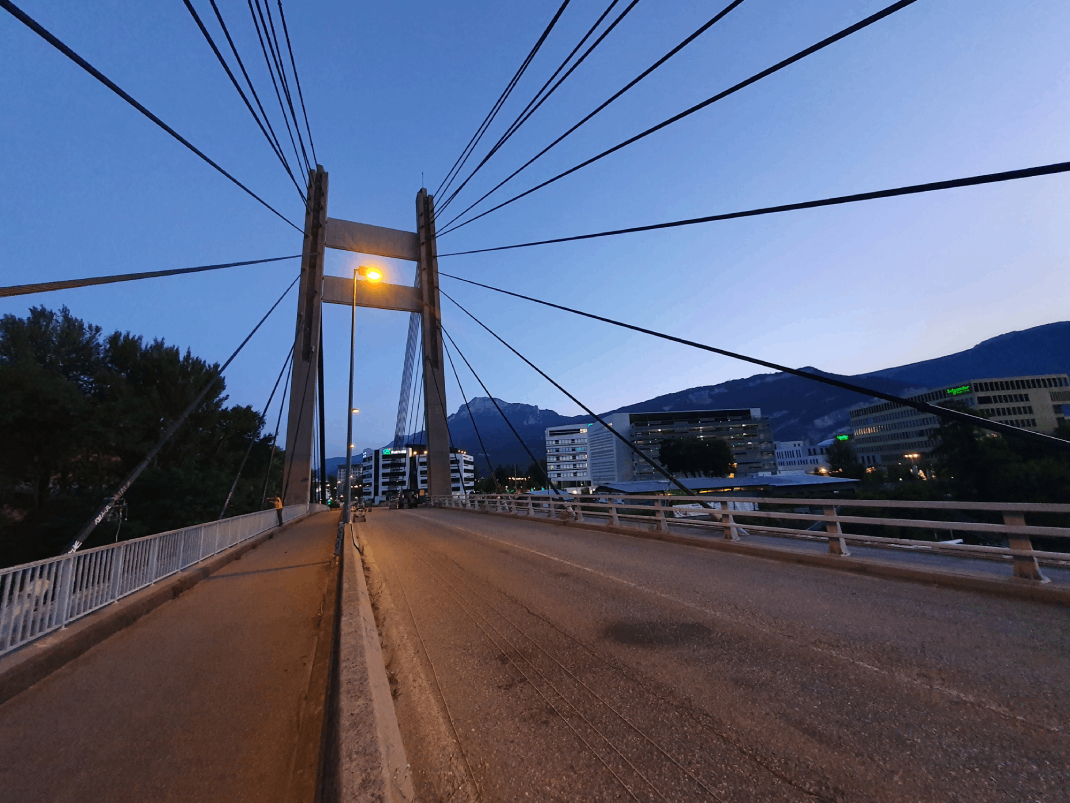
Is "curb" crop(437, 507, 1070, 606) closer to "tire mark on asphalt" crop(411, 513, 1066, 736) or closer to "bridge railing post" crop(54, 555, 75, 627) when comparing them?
"tire mark on asphalt" crop(411, 513, 1066, 736)

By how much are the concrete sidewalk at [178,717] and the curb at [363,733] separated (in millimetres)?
350

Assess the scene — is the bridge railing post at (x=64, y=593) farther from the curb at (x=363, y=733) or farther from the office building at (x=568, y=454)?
the office building at (x=568, y=454)

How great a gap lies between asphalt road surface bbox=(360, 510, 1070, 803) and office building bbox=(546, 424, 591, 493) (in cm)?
17123

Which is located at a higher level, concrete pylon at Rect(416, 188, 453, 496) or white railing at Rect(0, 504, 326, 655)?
concrete pylon at Rect(416, 188, 453, 496)

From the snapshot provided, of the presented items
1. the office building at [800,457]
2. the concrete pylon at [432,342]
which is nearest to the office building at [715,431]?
the office building at [800,457]

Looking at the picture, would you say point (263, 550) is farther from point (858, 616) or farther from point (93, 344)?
point (93, 344)

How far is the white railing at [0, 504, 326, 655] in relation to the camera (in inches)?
188

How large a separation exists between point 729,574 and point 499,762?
5811 mm

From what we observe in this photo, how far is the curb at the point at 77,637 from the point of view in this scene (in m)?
4.31

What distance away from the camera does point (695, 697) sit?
11.3 ft

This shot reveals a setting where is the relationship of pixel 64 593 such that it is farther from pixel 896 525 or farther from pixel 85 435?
pixel 85 435

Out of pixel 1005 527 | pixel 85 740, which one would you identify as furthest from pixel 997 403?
pixel 85 740

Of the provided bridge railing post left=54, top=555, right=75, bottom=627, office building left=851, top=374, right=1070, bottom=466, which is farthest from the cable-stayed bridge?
office building left=851, top=374, right=1070, bottom=466

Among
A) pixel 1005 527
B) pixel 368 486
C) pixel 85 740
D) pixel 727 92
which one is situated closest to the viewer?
pixel 85 740
